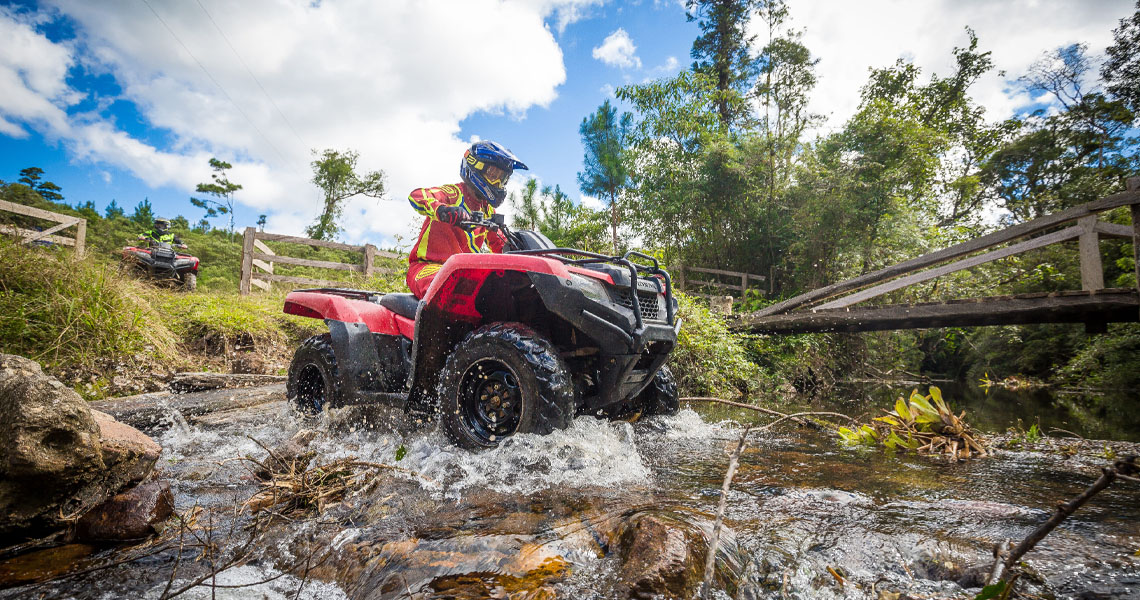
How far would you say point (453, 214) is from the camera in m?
3.22

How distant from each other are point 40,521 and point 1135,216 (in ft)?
34.7

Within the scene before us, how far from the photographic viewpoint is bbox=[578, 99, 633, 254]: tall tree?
21344 mm

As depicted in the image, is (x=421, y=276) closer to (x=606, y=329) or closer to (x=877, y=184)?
(x=606, y=329)

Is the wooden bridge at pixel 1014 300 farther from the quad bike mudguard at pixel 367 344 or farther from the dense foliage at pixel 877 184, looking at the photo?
the quad bike mudguard at pixel 367 344

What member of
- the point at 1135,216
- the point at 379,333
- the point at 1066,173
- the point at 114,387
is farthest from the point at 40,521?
the point at 1066,173

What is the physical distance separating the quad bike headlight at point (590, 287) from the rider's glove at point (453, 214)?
43.0 inches

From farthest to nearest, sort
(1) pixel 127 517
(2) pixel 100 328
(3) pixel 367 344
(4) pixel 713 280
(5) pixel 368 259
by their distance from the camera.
A: (4) pixel 713 280 → (5) pixel 368 259 → (2) pixel 100 328 → (3) pixel 367 344 → (1) pixel 127 517

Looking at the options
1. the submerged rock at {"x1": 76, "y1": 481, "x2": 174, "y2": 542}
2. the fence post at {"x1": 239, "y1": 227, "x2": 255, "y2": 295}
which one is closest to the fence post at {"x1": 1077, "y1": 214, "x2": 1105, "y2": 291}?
the submerged rock at {"x1": 76, "y1": 481, "x2": 174, "y2": 542}

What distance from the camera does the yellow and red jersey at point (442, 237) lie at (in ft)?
11.6

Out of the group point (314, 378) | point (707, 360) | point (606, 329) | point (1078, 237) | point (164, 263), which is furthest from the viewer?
point (164, 263)

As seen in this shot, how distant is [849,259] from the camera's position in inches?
599

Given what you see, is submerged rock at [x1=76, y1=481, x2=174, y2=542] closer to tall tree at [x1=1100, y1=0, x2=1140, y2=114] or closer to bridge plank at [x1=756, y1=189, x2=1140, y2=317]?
bridge plank at [x1=756, y1=189, x2=1140, y2=317]

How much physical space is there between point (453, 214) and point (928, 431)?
3.55 m

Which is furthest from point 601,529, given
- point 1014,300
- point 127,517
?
point 1014,300
